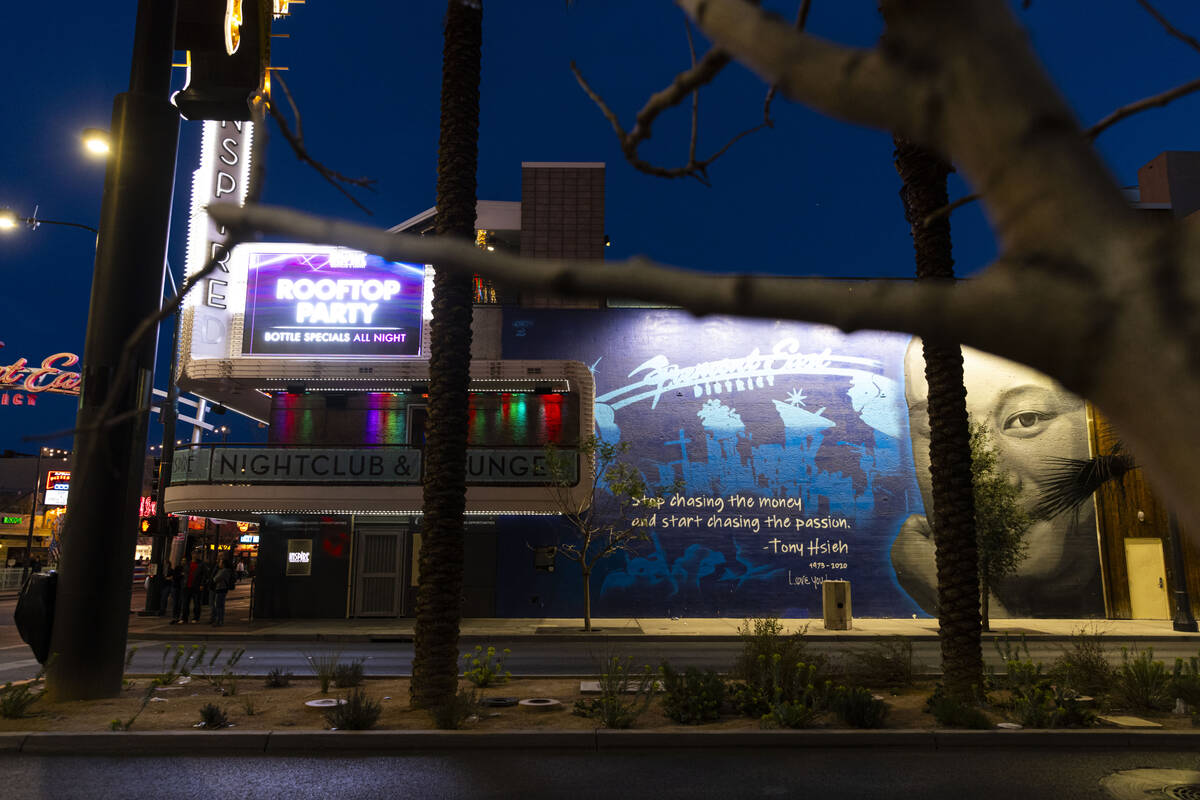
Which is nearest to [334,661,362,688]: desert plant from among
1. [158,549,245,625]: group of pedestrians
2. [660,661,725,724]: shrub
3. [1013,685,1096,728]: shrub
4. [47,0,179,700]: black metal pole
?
[47,0,179,700]: black metal pole

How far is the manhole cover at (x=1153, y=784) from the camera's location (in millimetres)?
6742

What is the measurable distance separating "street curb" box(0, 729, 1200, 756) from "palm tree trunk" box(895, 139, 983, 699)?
1.22 metres

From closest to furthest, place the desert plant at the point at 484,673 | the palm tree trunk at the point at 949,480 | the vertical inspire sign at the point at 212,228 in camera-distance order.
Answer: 1. the palm tree trunk at the point at 949,480
2. the desert plant at the point at 484,673
3. the vertical inspire sign at the point at 212,228

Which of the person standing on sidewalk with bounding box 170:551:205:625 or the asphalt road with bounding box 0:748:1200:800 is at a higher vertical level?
the person standing on sidewalk with bounding box 170:551:205:625

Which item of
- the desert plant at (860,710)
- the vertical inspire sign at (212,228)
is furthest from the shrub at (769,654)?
the vertical inspire sign at (212,228)

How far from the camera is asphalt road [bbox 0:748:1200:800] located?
688 centimetres

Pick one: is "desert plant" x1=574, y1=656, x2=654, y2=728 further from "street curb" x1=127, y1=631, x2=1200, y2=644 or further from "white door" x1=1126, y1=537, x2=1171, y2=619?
"white door" x1=1126, y1=537, x2=1171, y2=619

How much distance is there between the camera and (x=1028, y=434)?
28.3 metres

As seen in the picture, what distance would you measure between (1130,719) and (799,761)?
4.08m

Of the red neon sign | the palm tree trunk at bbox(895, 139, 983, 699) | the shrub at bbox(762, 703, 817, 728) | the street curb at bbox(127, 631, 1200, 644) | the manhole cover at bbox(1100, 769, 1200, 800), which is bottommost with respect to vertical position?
the street curb at bbox(127, 631, 1200, 644)

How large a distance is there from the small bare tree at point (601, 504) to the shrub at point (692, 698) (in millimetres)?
13176

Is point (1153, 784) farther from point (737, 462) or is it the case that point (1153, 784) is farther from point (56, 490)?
point (56, 490)

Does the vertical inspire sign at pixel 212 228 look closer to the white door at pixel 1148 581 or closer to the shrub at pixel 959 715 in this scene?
the shrub at pixel 959 715

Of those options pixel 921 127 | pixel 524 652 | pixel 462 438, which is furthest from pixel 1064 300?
pixel 524 652
